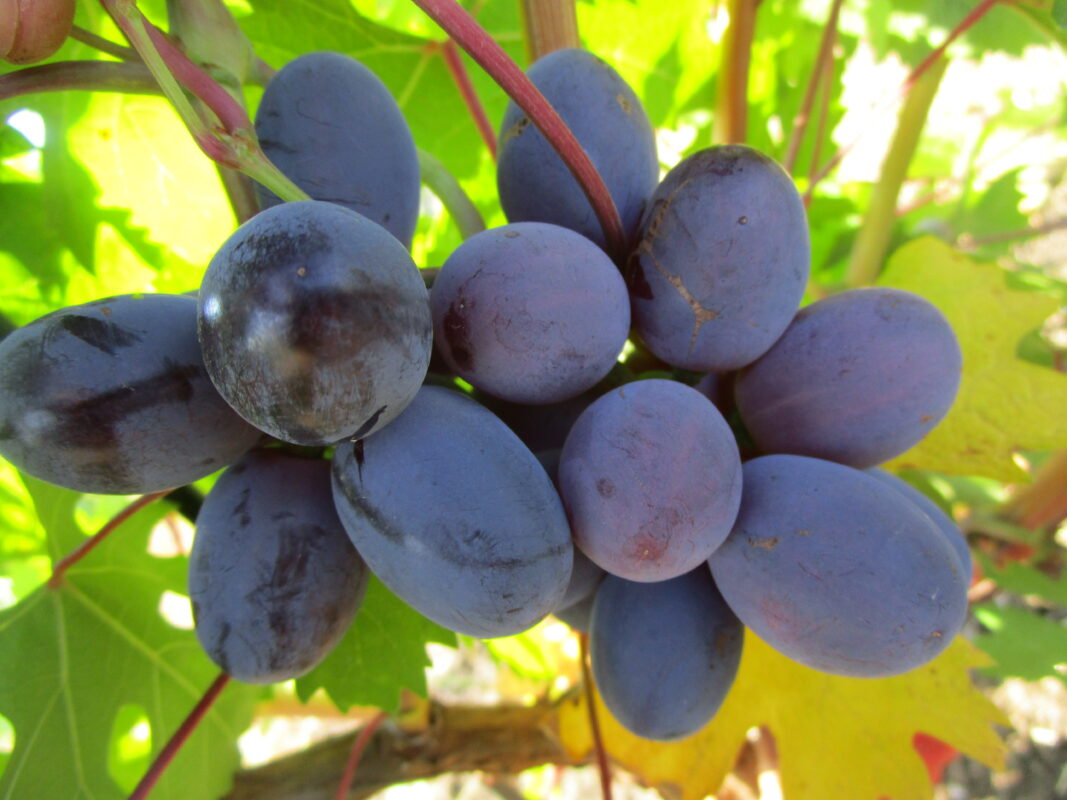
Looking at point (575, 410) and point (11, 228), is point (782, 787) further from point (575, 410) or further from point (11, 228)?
point (11, 228)

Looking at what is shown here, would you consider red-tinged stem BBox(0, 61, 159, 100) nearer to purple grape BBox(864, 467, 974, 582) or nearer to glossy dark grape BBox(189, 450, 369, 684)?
glossy dark grape BBox(189, 450, 369, 684)

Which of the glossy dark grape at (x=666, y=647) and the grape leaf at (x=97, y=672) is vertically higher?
the glossy dark grape at (x=666, y=647)

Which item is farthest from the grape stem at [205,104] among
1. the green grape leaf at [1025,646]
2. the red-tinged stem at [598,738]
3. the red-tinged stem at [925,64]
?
the green grape leaf at [1025,646]

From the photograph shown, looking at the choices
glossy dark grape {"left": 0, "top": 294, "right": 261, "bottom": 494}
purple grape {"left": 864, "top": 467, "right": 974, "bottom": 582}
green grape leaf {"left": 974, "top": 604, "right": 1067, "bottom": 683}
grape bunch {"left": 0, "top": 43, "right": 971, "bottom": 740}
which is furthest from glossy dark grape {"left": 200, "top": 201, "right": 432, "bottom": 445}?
green grape leaf {"left": 974, "top": 604, "right": 1067, "bottom": 683}

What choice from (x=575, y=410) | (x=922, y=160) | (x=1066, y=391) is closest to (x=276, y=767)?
(x=575, y=410)

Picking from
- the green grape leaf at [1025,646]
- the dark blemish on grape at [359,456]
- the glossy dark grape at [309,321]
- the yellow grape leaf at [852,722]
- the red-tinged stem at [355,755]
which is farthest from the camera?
the green grape leaf at [1025,646]

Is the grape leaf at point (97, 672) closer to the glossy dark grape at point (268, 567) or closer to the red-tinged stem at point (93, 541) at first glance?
the red-tinged stem at point (93, 541)
